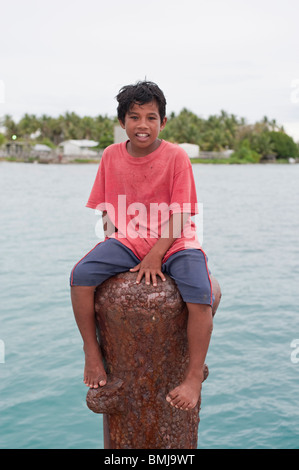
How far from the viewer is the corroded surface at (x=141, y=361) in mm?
2264

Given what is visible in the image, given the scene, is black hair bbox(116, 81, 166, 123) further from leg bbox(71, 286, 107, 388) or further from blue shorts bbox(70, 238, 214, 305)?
leg bbox(71, 286, 107, 388)

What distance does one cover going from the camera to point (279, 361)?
715 centimetres

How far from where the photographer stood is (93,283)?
2.31 metres

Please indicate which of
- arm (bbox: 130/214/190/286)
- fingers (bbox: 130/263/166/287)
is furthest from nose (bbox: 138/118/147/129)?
fingers (bbox: 130/263/166/287)

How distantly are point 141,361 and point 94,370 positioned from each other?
0.72 feet

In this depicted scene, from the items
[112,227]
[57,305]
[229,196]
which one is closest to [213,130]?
[229,196]

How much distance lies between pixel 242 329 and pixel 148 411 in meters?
6.26

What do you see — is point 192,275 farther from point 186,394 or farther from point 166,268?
point 186,394

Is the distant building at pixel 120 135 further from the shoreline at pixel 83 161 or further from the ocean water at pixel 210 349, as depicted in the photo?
the shoreline at pixel 83 161

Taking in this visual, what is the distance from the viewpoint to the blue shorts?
7.32 feet

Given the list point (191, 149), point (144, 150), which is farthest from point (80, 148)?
point (144, 150)

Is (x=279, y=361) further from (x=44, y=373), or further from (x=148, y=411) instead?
(x=148, y=411)

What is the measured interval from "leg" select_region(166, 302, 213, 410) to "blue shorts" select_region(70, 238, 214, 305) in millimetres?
56

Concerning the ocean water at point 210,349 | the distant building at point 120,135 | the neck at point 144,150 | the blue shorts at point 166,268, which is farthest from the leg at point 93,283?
the ocean water at point 210,349
